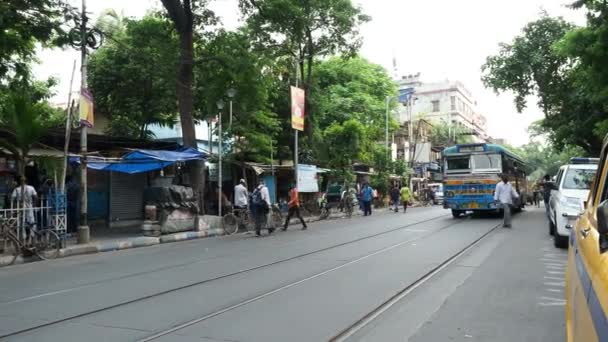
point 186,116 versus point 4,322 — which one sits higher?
point 186,116

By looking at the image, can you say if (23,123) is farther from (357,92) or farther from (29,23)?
(357,92)

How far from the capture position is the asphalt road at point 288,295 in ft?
17.9

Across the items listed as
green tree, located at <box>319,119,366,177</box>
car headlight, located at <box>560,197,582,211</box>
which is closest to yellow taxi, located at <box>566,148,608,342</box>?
car headlight, located at <box>560,197,582,211</box>

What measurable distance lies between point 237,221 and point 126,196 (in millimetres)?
5821

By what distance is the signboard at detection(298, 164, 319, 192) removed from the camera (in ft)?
88.0

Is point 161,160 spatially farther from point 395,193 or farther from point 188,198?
point 395,193

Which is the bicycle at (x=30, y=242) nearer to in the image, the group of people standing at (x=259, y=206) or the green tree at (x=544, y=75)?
the group of people standing at (x=259, y=206)

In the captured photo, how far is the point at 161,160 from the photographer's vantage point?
56.9ft

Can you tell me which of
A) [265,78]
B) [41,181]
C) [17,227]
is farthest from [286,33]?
[17,227]

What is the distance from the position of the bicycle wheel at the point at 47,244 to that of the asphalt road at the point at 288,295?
0.63 m

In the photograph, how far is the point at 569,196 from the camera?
11312mm

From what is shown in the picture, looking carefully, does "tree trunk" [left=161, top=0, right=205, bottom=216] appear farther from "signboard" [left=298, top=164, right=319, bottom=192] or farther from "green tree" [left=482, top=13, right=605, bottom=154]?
"green tree" [left=482, top=13, right=605, bottom=154]

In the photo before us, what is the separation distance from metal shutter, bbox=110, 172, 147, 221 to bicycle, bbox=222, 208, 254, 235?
16.4ft

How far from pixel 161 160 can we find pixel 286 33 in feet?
39.7
